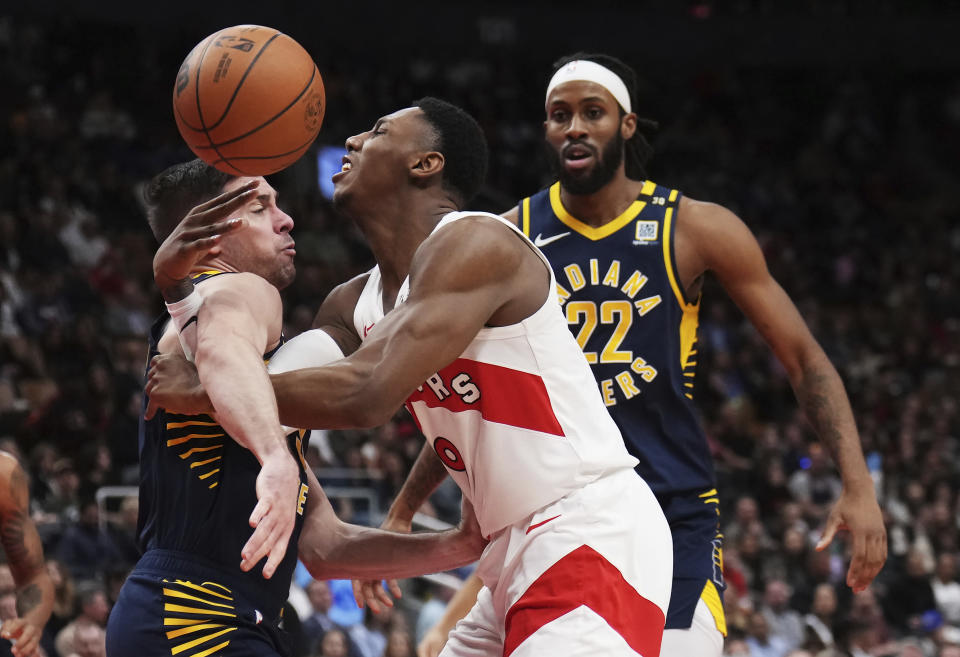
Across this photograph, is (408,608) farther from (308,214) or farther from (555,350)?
(555,350)

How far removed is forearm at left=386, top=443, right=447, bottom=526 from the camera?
4.50m

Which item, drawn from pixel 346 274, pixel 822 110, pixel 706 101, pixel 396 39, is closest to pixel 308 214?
pixel 346 274

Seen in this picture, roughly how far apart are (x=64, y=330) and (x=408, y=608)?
4323 mm

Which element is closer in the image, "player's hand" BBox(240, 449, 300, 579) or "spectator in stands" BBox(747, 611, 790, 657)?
"player's hand" BBox(240, 449, 300, 579)

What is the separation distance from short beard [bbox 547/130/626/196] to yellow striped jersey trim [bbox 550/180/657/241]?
0.31 ft

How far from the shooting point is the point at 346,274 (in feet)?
50.5

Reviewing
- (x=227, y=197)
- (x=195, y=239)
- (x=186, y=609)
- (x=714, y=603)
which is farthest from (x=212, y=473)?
(x=714, y=603)

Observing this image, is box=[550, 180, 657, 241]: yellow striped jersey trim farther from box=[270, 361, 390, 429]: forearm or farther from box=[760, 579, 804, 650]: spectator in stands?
box=[760, 579, 804, 650]: spectator in stands

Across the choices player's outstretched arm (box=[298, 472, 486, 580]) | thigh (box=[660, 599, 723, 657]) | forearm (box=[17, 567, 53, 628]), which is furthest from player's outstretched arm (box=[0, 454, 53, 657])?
thigh (box=[660, 599, 723, 657])

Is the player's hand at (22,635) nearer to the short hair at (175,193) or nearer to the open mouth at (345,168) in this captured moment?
the short hair at (175,193)

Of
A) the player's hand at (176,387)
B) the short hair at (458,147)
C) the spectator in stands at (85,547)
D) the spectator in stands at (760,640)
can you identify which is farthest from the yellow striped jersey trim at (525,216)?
the spectator in stands at (760,640)

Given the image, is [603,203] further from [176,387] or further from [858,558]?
[176,387]

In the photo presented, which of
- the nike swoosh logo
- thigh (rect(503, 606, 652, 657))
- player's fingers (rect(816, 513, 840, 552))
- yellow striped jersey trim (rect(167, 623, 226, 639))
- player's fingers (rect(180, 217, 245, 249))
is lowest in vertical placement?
player's fingers (rect(816, 513, 840, 552))

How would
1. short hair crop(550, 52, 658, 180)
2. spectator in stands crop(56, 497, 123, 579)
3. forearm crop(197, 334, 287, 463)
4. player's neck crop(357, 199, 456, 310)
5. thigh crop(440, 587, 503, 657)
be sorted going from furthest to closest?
spectator in stands crop(56, 497, 123, 579), short hair crop(550, 52, 658, 180), player's neck crop(357, 199, 456, 310), thigh crop(440, 587, 503, 657), forearm crop(197, 334, 287, 463)
